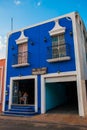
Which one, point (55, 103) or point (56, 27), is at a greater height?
point (56, 27)

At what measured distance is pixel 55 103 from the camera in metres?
14.3

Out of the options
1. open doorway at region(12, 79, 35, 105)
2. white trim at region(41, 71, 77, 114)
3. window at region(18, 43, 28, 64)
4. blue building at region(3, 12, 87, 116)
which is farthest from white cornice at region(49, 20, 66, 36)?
open doorway at region(12, 79, 35, 105)

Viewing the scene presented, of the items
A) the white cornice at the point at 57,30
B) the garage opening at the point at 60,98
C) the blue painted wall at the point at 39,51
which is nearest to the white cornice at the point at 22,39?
the blue painted wall at the point at 39,51

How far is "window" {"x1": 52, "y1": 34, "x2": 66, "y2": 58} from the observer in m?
12.7

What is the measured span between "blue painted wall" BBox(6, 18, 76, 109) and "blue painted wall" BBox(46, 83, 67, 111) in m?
0.90

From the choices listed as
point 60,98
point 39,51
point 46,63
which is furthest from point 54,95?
point 39,51

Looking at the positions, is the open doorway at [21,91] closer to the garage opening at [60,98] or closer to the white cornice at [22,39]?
the garage opening at [60,98]

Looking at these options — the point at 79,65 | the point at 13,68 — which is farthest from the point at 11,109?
the point at 79,65

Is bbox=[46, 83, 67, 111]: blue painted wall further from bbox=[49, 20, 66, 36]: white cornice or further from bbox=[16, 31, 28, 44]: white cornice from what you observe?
bbox=[16, 31, 28, 44]: white cornice

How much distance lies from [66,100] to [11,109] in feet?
20.7

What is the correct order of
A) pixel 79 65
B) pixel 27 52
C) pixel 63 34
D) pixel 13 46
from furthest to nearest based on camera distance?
1. pixel 13 46
2. pixel 27 52
3. pixel 63 34
4. pixel 79 65

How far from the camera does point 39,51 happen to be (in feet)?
44.4

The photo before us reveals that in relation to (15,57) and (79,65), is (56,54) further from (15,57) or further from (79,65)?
(15,57)

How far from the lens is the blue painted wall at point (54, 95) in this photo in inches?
518
